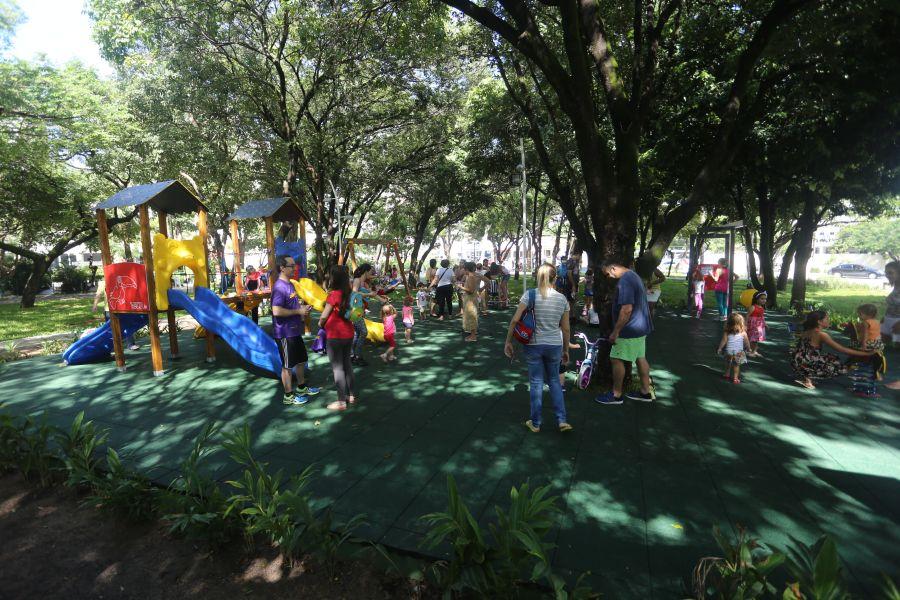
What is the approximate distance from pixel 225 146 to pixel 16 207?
1090 cm

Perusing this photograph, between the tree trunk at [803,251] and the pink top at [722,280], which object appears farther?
the tree trunk at [803,251]

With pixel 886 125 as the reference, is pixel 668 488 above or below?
below

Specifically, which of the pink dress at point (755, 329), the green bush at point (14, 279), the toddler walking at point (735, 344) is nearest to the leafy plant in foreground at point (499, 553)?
the toddler walking at point (735, 344)

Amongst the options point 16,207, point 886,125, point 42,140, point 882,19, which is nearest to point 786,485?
point 882,19

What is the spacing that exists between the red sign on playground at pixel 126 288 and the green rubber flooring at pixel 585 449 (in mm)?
1053

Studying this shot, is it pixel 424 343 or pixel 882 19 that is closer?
pixel 882 19

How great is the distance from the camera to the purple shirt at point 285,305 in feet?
17.2

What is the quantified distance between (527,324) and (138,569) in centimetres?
344

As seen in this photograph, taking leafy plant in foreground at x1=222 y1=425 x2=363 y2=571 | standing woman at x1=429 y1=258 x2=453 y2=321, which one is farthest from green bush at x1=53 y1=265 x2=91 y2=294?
leafy plant in foreground at x1=222 y1=425 x2=363 y2=571

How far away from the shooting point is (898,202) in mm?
18953

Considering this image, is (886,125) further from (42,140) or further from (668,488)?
(42,140)

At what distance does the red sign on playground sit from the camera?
22.8ft

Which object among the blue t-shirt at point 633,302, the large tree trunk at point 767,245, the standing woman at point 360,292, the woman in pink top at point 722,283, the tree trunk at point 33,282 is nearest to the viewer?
the blue t-shirt at point 633,302

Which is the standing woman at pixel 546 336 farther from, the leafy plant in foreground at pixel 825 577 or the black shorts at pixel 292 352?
the black shorts at pixel 292 352
